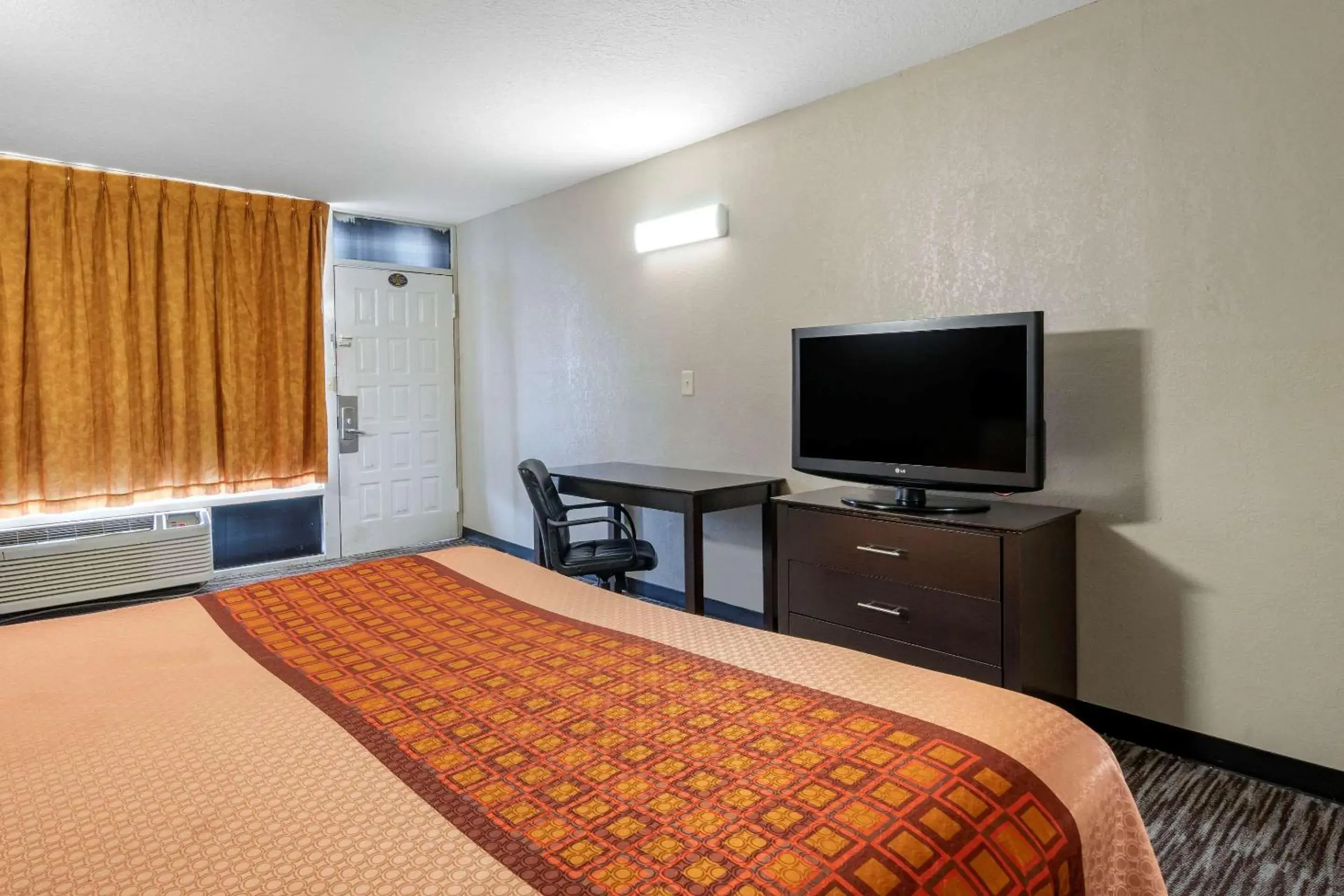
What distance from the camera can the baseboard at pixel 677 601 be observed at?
12.8ft

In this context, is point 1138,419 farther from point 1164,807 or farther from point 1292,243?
point 1164,807

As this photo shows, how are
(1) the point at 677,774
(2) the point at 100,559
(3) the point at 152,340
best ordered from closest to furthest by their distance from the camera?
(1) the point at 677,774
(2) the point at 100,559
(3) the point at 152,340

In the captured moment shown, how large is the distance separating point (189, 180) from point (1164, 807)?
5.67 meters

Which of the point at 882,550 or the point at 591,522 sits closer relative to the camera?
the point at 882,550

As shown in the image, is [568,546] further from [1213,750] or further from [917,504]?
[1213,750]

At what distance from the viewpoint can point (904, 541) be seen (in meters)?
2.70

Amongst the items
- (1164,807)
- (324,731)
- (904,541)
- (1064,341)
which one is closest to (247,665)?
(324,731)

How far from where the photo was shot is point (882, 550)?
2.77 m

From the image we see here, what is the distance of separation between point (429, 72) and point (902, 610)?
2.80 meters

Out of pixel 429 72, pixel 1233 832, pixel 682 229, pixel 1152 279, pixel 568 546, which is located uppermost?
pixel 429 72

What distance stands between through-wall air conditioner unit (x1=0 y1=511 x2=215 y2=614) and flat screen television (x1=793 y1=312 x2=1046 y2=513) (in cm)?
371

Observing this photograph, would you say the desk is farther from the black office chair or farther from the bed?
the bed

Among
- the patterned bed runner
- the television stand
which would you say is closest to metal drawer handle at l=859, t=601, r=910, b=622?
the television stand

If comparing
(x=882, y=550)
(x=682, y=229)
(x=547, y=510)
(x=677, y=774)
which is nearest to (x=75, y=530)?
(x=547, y=510)
